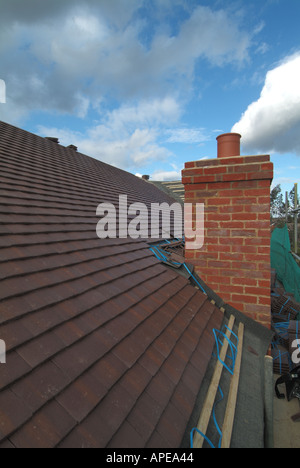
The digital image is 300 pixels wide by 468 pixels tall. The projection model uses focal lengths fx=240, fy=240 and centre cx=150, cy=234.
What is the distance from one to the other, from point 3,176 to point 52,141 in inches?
191

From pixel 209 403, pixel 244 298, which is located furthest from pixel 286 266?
pixel 209 403

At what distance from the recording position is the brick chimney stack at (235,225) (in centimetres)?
302

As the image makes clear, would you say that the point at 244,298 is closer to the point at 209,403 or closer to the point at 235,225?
the point at 235,225

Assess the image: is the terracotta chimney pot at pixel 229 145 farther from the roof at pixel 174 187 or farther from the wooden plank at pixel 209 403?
the roof at pixel 174 187

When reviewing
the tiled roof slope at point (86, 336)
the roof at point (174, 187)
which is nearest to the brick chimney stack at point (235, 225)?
the tiled roof slope at point (86, 336)

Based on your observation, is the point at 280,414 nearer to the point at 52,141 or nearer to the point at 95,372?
the point at 95,372

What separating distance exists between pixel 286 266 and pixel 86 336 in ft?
34.4

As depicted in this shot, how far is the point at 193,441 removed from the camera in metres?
1.38

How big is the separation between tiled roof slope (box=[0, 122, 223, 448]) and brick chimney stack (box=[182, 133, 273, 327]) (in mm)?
441

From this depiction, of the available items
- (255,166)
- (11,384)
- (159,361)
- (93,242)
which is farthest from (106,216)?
(11,384)

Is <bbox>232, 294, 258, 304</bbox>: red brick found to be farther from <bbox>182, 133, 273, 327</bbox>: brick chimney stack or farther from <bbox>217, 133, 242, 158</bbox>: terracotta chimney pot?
<bbox>217, 133, 242, 158</bbox>: terracotta chimney pot

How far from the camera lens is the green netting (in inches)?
334

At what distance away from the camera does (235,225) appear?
124 inches

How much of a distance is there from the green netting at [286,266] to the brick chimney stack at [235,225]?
6.23 meters
